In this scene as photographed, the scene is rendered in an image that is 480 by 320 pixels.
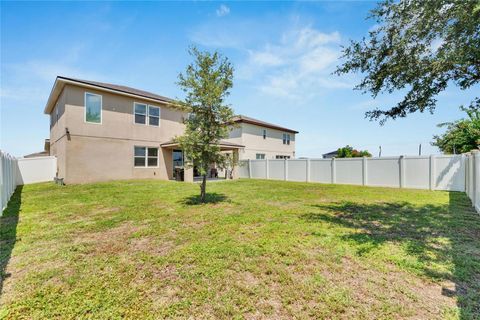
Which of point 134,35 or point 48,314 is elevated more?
point 134,35

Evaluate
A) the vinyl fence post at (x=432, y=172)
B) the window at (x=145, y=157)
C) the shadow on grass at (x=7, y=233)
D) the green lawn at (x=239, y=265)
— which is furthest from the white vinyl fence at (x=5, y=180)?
the vinyl fence post at (x=432, y=172)

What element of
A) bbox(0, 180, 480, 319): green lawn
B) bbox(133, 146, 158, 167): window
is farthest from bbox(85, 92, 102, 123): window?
bbox(0, 180, 480, 319): green lawn

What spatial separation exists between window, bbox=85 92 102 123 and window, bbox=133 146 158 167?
299 cm

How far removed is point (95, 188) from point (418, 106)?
13.7 metres

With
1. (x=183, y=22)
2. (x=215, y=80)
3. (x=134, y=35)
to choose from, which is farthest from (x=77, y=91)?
(x=215, y=80)

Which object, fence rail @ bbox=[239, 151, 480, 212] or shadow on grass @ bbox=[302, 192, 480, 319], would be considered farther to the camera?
fence rail @ bbox=[239, 151, 480, 212]

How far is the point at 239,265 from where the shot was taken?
11.8 ft

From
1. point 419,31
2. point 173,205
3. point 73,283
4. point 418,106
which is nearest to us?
point 73,283

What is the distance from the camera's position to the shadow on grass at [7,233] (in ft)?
12.0

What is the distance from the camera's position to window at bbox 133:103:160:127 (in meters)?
15.9

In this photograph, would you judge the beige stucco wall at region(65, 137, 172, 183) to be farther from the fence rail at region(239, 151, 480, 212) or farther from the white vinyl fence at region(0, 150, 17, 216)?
the fence rail at region(239, 151, 480, 212)

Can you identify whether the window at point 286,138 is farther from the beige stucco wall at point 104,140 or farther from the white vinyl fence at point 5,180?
the white vinyl fence at point 5,180

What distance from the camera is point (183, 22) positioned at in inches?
392

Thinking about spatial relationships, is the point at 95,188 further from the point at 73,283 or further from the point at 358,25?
the point at 358,25
